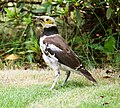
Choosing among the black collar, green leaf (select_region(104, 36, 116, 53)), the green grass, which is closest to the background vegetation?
green leaf (select_region(104, 36, 116, 53))

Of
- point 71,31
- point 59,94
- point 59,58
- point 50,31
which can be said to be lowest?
point 71,31

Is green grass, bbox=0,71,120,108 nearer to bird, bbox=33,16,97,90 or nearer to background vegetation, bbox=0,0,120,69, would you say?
bird, bbox=33,16,97,90

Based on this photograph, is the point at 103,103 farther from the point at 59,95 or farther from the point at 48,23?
the point at 48,23

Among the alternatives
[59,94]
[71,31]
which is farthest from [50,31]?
[71,31]

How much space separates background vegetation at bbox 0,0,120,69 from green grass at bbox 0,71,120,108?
164 centimetres

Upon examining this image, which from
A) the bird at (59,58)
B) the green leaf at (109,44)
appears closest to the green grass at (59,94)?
the bird at (59,58)

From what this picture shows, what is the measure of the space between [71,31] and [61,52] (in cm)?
354

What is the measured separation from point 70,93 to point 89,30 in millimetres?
→ 3974

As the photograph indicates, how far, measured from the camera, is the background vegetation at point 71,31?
9.56 metres

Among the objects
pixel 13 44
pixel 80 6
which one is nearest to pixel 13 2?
pixel 13 44

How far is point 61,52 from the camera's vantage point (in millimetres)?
7277

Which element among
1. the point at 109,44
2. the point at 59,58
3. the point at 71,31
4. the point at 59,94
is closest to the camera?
the point at 59,94

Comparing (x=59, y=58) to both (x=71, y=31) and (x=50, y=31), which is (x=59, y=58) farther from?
(x=71, y=31)

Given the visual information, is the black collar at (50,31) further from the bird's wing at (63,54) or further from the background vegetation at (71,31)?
the background vegetation at (71,31)
